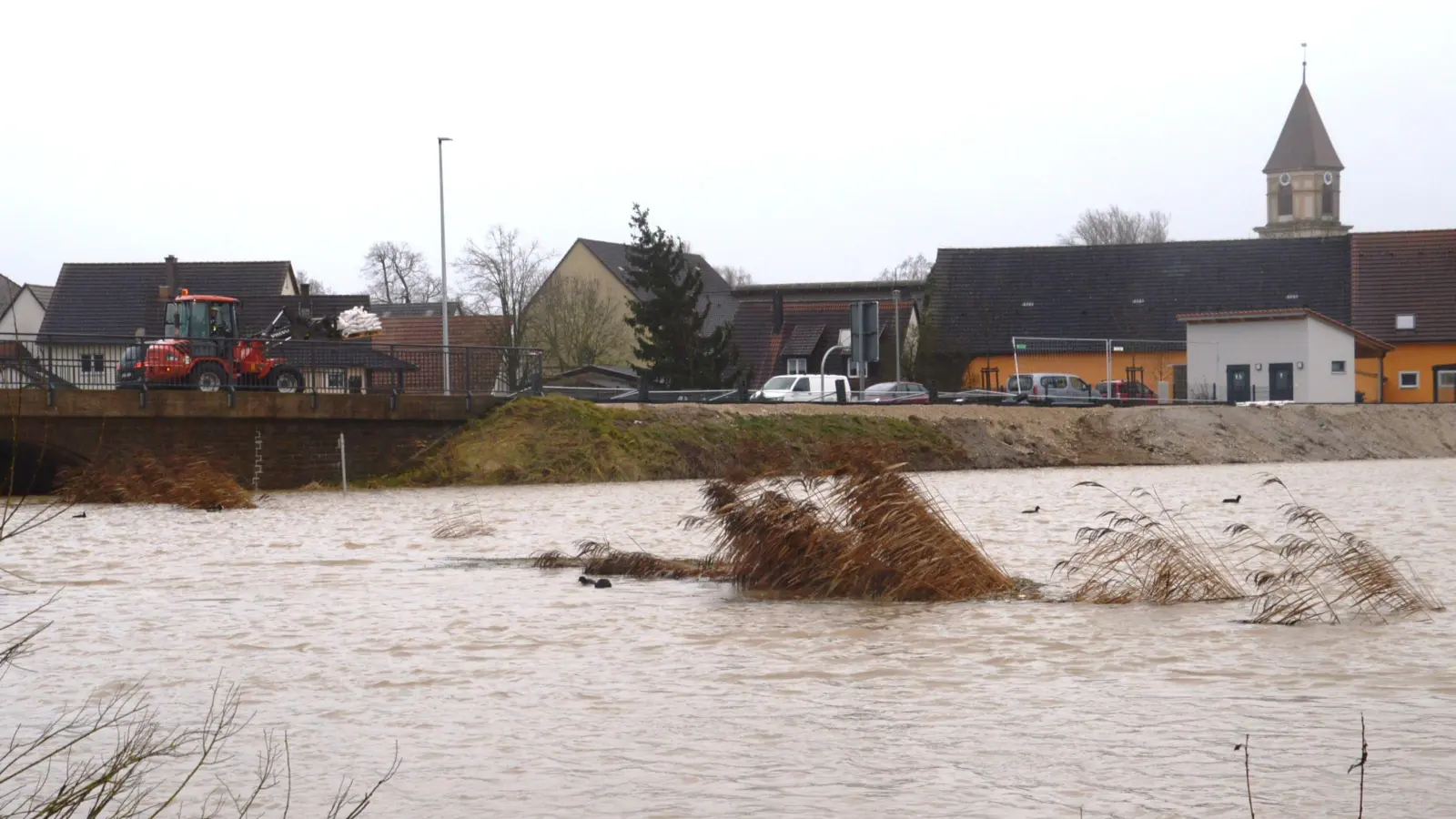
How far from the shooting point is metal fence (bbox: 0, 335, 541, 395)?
31.3m

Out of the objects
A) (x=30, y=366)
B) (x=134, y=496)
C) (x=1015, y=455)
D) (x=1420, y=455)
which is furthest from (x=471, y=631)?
(x=1420, y=455)

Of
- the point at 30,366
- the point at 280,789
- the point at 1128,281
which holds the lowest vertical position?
the point at 280,789

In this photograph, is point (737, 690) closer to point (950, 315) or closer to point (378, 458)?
point (378, 458)

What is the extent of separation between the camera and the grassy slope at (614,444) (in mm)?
33875

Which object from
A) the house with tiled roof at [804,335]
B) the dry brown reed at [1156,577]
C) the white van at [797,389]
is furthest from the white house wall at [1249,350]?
the dry brown reed at [1156,577]

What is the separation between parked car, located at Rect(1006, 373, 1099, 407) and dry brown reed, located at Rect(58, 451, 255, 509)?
25.3m

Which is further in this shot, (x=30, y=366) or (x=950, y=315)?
(x=950, y=315)

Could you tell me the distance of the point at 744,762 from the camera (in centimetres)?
784

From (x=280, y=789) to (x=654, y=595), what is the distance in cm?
713

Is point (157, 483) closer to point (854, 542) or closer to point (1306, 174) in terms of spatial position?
point (854, 542)

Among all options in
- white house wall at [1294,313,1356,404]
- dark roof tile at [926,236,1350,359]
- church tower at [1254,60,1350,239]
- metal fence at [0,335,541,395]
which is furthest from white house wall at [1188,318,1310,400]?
church tower at [1254,60,1350,239]

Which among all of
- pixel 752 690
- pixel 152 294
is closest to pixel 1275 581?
pixel 752 690

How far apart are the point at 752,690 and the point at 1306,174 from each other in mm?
111799

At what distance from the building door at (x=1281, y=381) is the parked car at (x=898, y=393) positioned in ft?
40.2
